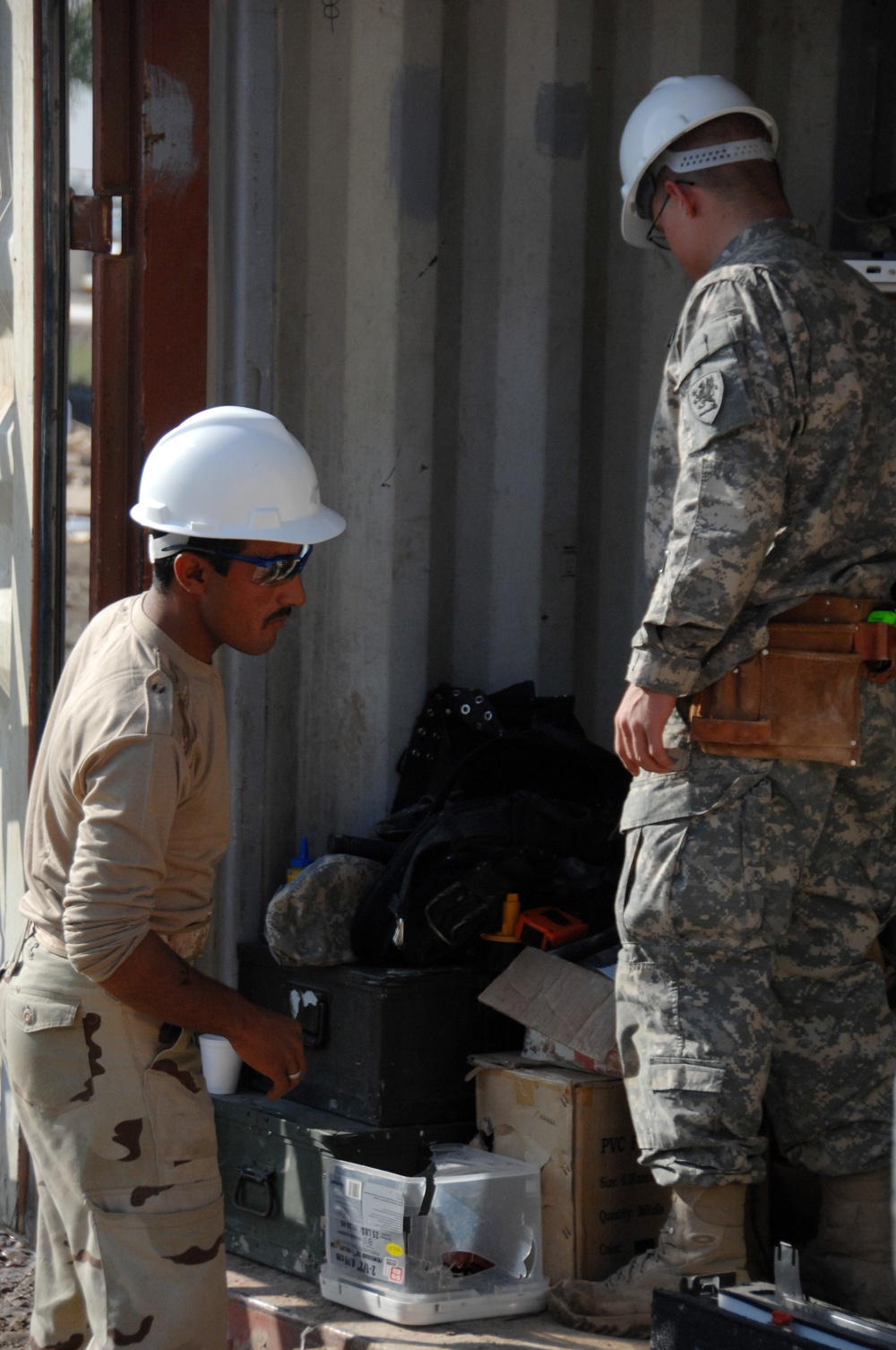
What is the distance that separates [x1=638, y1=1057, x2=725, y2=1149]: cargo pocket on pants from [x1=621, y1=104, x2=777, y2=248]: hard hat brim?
1644mm

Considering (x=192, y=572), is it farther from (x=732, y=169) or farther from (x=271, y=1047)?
(x=732, y=169)

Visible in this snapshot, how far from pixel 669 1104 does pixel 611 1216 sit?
1.79 feet

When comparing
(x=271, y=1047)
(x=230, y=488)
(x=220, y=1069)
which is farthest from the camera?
(x=220, y=1069)

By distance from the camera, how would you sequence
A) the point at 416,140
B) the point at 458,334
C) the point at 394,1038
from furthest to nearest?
the point at 458,334 < the point at 416,140 < the point at 394,1038

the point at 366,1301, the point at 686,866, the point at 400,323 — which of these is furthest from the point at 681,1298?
the point at 400,323

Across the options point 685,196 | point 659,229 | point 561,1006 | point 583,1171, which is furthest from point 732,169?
point 583,1171

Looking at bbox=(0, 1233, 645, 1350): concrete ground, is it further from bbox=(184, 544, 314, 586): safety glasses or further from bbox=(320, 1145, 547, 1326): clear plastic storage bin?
bbox=(184, 544, 314, 586): safety glasses

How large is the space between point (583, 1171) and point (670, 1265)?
334mm

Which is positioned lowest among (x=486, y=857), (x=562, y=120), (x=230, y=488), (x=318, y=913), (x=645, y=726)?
(x=318, y=913)

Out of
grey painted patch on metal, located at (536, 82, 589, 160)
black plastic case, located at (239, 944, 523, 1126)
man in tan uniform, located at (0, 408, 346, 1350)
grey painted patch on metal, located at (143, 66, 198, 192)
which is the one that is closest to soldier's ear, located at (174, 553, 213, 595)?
man in tan uniform, located at (0, 408, 346, 1350)

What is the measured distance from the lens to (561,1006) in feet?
11.1

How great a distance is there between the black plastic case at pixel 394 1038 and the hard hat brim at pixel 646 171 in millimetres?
1594

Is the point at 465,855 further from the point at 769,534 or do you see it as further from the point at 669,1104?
the point at 769,534

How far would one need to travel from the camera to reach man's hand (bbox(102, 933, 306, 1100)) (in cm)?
228
